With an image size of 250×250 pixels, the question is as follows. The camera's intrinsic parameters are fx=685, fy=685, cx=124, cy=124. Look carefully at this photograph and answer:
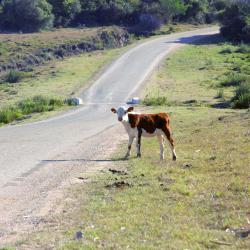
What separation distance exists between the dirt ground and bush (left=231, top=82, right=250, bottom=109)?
49.6 feet

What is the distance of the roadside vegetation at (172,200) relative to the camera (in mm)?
9453

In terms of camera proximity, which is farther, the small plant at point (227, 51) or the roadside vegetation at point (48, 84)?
the small plant at point (227, 51)

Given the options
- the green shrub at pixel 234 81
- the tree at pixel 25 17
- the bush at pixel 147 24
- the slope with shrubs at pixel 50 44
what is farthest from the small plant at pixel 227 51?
the tree at pixel 25 17

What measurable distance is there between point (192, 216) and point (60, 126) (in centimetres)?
1923

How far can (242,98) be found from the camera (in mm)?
35438

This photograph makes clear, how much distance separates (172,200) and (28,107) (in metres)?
28.3

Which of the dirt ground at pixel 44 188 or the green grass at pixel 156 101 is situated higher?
the dirt ground at pixel 44 188

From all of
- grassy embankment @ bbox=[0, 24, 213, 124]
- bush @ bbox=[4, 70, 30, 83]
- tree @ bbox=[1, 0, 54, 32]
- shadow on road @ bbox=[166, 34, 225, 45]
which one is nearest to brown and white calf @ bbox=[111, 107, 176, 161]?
grassy embankment @ bbox=[0, 24, 213, 124]

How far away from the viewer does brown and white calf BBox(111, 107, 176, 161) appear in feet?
55.9

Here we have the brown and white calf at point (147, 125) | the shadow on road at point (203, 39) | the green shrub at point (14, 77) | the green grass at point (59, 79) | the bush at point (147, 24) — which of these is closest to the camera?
the brown and white calf at point (147, 125)

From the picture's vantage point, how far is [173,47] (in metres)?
70.9

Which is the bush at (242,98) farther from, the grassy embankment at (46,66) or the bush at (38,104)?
the bush at (38,104)

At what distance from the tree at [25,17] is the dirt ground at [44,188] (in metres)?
68.4

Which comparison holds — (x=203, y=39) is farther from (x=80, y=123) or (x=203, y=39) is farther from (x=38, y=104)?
(x=80, y=123)
